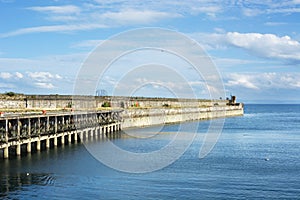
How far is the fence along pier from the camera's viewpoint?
40438 millimetres

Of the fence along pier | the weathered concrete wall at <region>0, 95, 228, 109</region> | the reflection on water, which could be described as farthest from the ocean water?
the weathered concrete wall at <region>0, 95, 228, 109</region>

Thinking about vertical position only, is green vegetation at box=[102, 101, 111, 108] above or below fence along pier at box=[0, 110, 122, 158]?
above

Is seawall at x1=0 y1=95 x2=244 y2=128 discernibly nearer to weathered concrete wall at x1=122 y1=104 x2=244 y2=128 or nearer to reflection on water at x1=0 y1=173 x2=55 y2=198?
weathered concrete wall at x1=122 y1=104 x2=244 y2=128

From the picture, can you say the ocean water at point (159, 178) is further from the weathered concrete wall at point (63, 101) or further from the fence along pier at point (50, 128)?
the weathered concrete wall at point (63, 101)

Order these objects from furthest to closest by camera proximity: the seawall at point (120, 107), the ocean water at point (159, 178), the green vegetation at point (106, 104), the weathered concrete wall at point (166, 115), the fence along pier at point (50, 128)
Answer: the green vegetation at point (106, 104), the weathered concrete wall at point (166, 115), the seawall at point (120, 107), the fence along pier at point (50, 128), the ocean water at point (159, 178)

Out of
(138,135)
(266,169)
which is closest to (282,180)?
(266,169)

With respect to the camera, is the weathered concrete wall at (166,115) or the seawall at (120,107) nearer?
the seawall at (120,107)

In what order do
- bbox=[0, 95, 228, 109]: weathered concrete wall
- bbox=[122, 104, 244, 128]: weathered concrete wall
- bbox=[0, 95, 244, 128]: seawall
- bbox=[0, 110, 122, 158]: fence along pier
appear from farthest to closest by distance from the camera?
bbox=[122, 104, 244, 128]: weathered concrete wall
bbox=[0, 95, 244, 128]: seawall
bbox=[0, 95, 228, 109]: weathered concrete wall
bbox=[0, 110, 122, 158]: fence along pier

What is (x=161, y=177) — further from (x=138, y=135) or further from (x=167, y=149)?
(x=138, y=135)

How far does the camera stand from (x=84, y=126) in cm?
6091

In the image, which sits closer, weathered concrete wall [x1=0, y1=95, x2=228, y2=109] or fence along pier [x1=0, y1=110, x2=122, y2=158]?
fence along pier [x1=0, y1=110, x2=122, y2=158]

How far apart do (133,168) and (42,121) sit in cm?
1730

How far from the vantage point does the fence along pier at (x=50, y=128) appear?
40.4 metres

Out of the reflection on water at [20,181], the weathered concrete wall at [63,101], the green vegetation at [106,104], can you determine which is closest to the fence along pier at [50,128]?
the reflection on water at [20,181]
